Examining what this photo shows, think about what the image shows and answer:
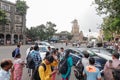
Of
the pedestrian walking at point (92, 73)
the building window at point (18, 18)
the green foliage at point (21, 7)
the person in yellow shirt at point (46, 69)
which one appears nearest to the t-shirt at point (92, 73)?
the pedestrian walking at point (92, 73)

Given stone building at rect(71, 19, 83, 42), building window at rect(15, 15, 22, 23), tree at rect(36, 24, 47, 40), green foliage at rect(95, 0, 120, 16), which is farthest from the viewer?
stone building at rect(71, 19, 83, 42)

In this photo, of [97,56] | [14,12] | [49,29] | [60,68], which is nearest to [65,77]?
[60,68]

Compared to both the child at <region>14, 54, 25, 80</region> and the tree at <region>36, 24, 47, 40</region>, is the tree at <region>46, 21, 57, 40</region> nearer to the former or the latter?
the tree at <region>36, 24, 47, 40</region>

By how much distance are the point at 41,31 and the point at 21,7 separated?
2357cm

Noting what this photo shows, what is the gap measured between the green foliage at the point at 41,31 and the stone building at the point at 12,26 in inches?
403

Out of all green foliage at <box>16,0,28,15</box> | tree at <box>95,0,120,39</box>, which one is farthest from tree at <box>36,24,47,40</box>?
tree at <box>95,0,120,39</box>

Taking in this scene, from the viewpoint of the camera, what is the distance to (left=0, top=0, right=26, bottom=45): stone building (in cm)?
8280

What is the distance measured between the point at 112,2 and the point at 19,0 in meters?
64.1

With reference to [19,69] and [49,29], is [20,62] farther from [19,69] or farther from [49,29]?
[49,29]

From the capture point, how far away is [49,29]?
118 m

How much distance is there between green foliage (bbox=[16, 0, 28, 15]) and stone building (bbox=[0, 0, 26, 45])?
0.98 metres

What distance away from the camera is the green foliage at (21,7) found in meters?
87.8

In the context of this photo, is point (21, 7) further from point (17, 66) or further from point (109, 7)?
point (17, 66)

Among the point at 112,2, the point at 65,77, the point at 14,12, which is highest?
the point at 14,12
